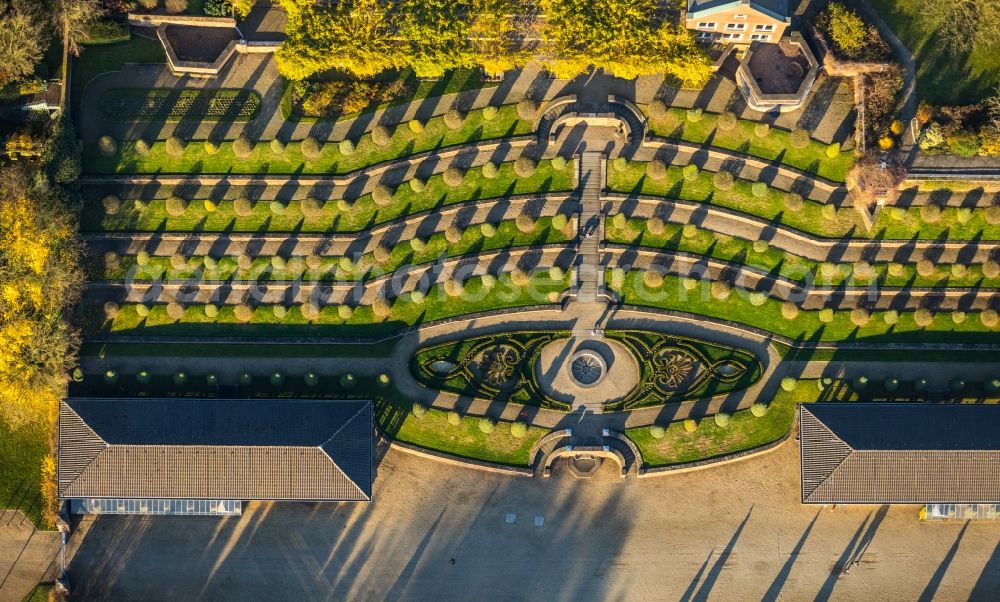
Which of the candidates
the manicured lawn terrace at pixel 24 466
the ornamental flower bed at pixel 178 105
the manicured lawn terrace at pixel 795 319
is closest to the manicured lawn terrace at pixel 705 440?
the manicured lawn terrace at pixel 795 319

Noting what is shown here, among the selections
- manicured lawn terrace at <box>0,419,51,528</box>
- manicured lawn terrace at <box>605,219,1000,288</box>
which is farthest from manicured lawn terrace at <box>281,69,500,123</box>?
manicured lawn terrace at <box>0,419,51,528</box>

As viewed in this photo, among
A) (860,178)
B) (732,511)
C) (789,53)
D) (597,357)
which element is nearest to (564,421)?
(597,357)

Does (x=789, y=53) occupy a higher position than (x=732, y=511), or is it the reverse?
(x=789, y=53)

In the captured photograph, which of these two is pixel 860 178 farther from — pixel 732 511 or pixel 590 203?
pixel 732 511

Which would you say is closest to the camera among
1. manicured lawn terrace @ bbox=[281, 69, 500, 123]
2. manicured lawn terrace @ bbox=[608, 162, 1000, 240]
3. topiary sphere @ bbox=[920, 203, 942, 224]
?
topiary sphere @ bbox=[920, 203, 942, 224]

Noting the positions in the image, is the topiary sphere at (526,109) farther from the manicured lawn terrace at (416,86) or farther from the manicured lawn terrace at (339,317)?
the manicured lawn terrace at (339,317)

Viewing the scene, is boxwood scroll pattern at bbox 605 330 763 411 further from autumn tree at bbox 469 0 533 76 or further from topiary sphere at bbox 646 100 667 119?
autumn tree at bbox 469 0 533 76

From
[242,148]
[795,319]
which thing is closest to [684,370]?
[795,319]
